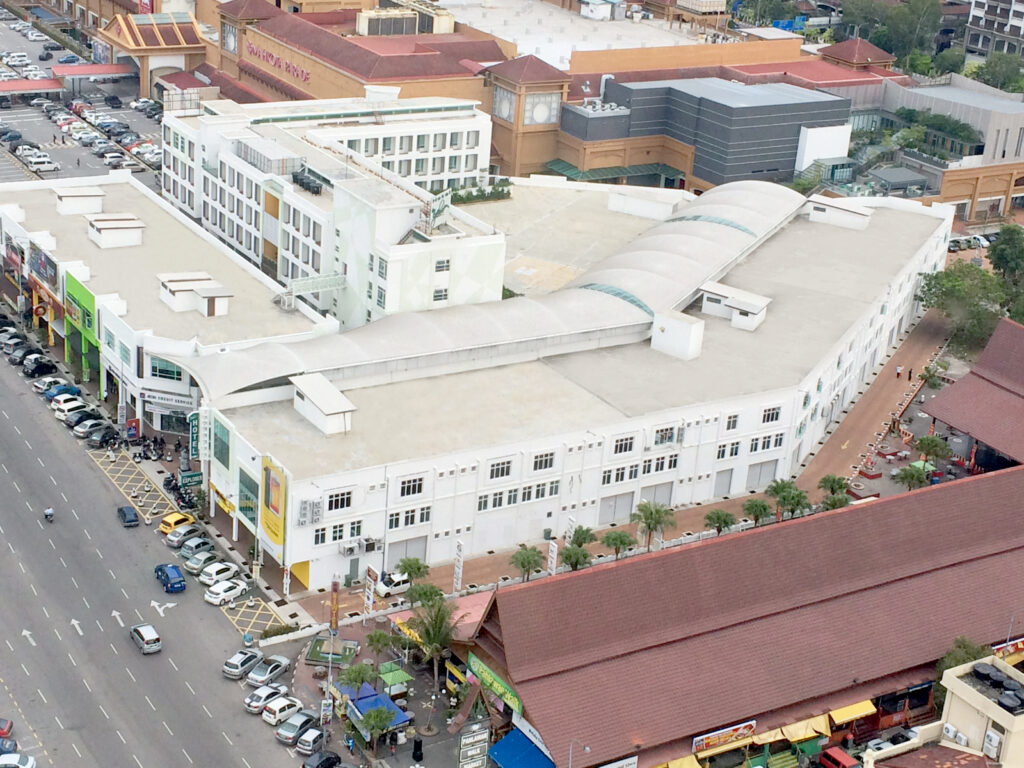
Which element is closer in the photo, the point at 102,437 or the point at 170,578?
the point at 170,578

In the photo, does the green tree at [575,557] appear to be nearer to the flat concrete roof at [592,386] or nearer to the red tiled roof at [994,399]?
the flat concrete roof at [592,386]

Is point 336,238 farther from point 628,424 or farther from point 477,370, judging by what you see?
point 628,424

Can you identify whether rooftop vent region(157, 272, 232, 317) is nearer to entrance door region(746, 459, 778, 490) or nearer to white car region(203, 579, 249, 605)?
white car region(203, 579, 249, 605)

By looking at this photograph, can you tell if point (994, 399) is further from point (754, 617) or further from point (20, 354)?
point (20, 354)

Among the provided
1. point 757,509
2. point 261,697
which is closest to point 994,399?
point 757,509

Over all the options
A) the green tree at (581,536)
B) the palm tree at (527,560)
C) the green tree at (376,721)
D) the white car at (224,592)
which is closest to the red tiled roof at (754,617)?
the green tree at (376,721)
